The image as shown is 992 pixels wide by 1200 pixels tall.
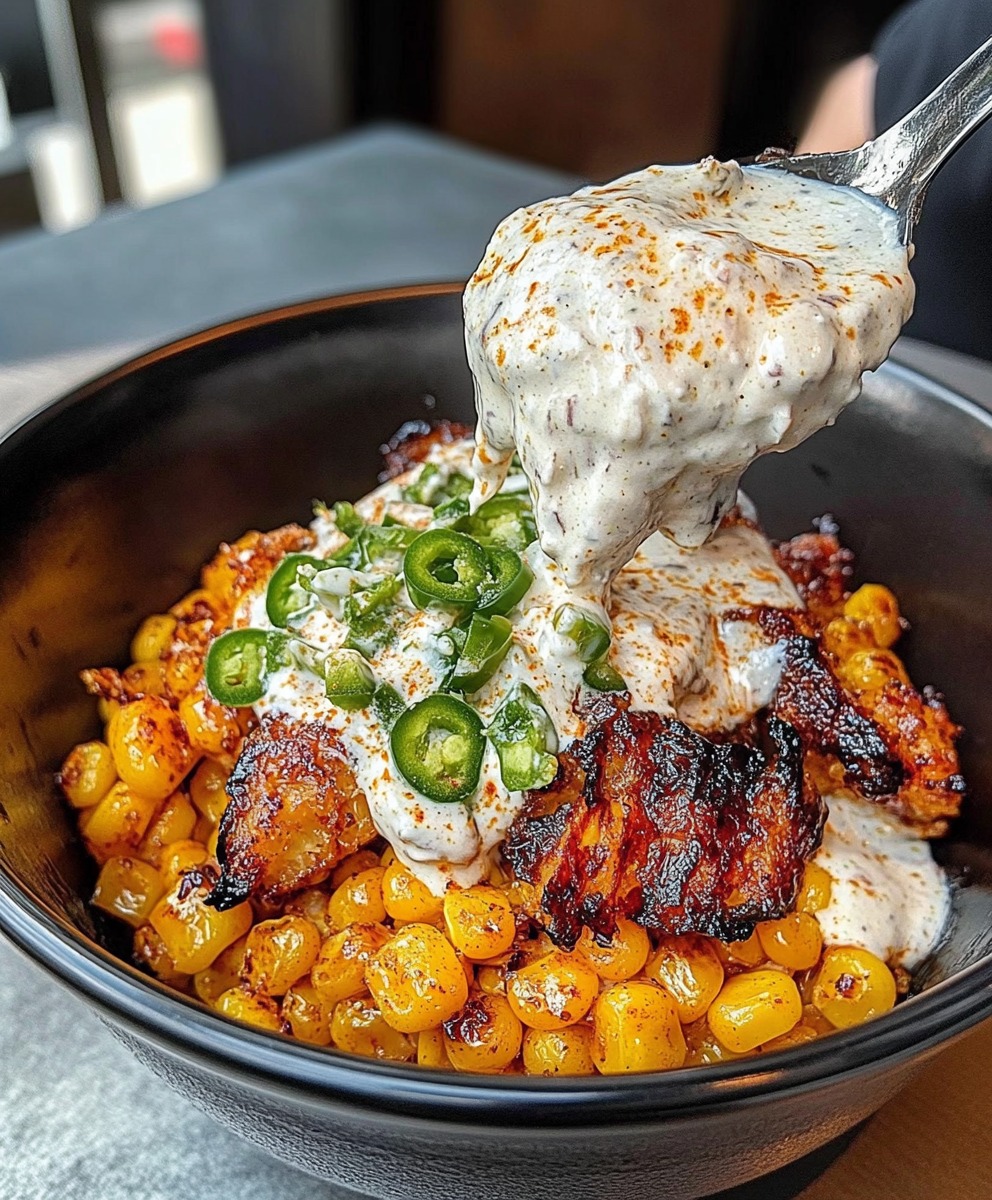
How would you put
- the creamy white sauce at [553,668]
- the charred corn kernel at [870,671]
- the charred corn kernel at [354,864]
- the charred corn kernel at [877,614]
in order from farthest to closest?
the charred corn kernel at [877,614] → the charred corn kernel at [870,671] → the charred corn kernel at [354,864] → the creamy white sauce at [553,668]

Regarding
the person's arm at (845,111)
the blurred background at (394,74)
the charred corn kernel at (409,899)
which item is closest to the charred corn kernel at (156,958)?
the charred corn kernel at (409,899)

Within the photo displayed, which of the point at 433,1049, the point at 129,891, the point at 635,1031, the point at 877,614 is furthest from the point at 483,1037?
the point at 877,614

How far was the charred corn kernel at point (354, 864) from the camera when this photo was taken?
1988 millimetres

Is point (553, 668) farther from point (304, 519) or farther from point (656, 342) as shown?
point (304, 519)

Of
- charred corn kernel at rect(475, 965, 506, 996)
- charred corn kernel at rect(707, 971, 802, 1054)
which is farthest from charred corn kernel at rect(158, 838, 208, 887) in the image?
charred corn kernel at rect(707, 971, 802, 1054)

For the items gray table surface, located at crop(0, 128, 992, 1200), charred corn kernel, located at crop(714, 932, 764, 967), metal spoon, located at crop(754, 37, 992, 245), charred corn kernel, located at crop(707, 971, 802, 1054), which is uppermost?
metal spoon, located at crop(754, 37, 992, 245)

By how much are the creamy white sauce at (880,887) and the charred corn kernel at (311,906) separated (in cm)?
82

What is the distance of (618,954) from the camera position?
5.80 ft

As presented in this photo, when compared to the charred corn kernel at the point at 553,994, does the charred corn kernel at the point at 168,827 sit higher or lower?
lower

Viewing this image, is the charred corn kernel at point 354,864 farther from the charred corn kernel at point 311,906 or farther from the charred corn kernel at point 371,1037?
the charred corn kernel at point 371,1037

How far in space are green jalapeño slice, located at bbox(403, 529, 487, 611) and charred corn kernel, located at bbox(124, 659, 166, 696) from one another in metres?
0.57

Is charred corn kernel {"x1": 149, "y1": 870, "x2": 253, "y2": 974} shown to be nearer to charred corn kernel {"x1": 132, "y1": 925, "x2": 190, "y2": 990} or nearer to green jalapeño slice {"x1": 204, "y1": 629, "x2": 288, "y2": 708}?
charred corn kernel {"x1": 132, "y1": 925, "x2": 190, "y2": 990}

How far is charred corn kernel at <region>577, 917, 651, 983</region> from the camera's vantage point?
5.80ft

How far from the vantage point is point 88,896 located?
2.03 meters
